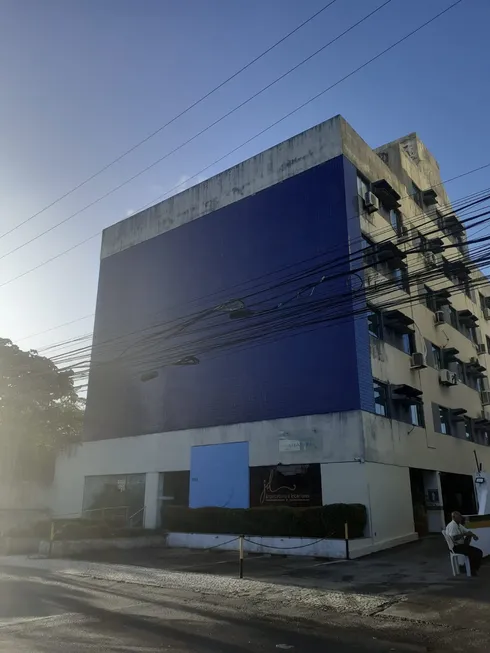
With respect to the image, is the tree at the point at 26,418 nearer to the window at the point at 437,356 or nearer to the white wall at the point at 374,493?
the white wall at the point at 374,493

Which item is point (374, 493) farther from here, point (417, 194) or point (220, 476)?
point (417, 194)

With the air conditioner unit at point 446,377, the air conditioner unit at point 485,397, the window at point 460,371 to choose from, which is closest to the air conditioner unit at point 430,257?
A: the air conditioner unit at point 446,377

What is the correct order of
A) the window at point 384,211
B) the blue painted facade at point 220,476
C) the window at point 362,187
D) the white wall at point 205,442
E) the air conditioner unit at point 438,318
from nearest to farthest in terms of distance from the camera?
the white wall at point 205,442 < the blue painted facade at point 220,476 < the window at point 362,187 < the window at point 384,211 < the air conditioner unit at point 438,318

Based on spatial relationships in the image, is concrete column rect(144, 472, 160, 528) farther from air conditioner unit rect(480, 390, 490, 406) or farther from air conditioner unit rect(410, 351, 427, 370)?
air conditioner unit rect(480, 390, 490, 406)

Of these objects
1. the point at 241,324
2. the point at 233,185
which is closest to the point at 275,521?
the point at 241,324

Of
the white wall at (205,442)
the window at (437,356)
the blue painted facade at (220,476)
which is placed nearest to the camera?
the white wall at (205,442)

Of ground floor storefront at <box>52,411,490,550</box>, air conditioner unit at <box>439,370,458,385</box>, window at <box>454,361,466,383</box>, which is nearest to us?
ground floor storefront at <box>52,411,490,550</box>

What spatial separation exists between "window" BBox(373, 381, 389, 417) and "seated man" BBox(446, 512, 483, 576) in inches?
345

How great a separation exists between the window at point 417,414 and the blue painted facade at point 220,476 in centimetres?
798

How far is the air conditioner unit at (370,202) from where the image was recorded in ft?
77.9

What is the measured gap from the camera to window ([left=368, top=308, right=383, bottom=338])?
897 inches

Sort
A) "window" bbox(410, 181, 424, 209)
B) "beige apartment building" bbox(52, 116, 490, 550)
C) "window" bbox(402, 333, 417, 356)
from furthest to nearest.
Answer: "window" bbox(410, 181, 424, 209) < "window" bbox(402, 333, 417, 356) < "beige apartment building" bbox(52, 116, 490, 550)

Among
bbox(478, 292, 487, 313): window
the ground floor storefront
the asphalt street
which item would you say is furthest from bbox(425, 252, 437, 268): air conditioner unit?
the asphalt street

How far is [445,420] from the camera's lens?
28312 millimetres
